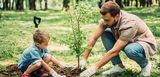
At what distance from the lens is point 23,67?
23.2ft

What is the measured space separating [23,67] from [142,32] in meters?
2.11

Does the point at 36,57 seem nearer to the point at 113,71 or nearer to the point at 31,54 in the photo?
the point at 31,54

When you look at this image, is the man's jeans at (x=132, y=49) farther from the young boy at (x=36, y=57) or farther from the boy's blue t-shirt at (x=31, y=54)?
the boy's blue t-shirt at (x=31, y=54)

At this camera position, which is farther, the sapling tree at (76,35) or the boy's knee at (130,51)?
the sapling tree at (76,35)

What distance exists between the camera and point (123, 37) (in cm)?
688

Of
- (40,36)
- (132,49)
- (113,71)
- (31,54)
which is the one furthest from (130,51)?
(31,54)

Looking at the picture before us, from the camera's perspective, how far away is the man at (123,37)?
22.6 feet

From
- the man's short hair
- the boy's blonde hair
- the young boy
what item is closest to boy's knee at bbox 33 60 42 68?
the young boy

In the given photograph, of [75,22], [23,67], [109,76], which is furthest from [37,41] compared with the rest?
[109,76]

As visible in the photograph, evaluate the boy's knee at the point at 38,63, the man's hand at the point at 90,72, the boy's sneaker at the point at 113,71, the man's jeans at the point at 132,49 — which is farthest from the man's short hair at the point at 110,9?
the boy's knee at the point at 38,63

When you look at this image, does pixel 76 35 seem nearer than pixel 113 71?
Yes

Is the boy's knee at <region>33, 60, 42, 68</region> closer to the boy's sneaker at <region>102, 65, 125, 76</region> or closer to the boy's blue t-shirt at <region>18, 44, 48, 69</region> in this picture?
the boy's blue t-shirt at <region>18, 44, 48, 69</region>

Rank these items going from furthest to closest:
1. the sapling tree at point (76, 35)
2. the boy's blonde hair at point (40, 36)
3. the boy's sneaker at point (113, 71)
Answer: the boy's sneaker at point (113, 71), the sapling tree at point (76, 35), the boy's blonde hair at point (40, 36)

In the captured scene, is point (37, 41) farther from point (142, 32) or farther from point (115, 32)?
point (142, 32)
